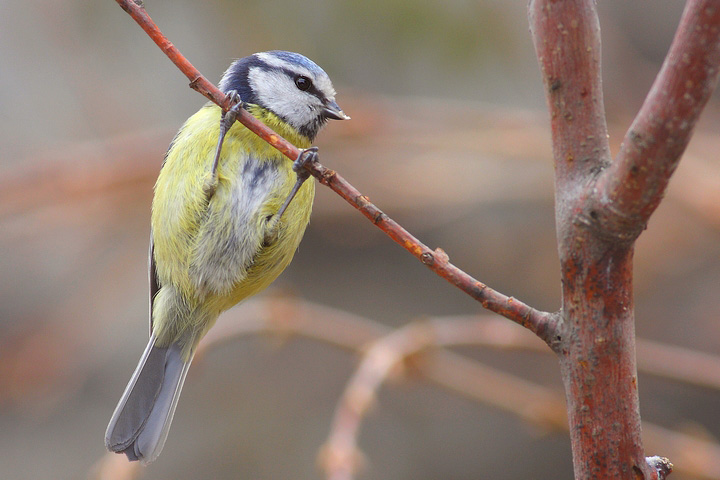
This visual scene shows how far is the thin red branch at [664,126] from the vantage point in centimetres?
66

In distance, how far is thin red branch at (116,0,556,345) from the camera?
88cm

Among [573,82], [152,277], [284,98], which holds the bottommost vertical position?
[573,82]

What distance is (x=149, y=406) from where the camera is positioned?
1.86 m

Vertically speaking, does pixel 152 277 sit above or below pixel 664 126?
above

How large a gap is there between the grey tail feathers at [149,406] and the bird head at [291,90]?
73 centimetres

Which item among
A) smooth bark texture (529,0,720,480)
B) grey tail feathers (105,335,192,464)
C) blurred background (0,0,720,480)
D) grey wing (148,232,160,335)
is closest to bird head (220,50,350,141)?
grey wing (148,232,160,335)

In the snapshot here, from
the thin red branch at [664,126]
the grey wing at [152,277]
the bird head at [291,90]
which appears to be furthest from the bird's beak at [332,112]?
the thin red branch at [664,126]

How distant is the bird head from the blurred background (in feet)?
4.01

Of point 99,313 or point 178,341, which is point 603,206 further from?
point 99,313

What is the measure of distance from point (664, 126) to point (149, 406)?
1.56 metres

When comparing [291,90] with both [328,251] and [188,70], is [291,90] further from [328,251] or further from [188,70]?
[328,251]

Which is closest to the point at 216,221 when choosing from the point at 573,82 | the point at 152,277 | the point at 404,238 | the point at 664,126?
the point at 152,277

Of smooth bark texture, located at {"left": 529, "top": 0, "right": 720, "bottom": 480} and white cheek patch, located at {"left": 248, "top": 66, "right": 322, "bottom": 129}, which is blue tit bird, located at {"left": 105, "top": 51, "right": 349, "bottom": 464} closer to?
white cheek patch, located at {"left": 248, "top": 66, "right": 322, "bottom": 129}

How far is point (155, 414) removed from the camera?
72.1 inches
